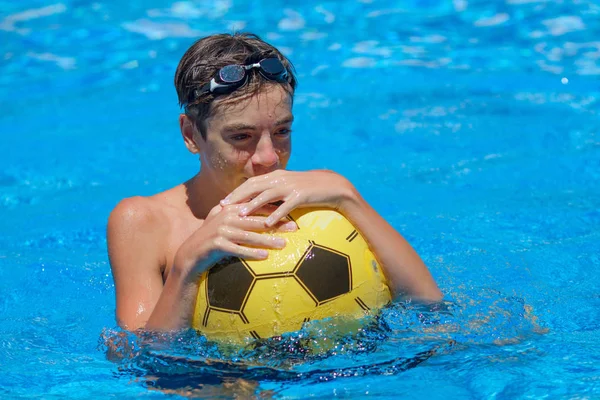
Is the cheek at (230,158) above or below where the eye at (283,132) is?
below

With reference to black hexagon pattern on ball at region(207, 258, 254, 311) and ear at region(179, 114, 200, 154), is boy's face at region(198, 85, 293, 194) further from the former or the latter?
black hexagon pattern on ball at region(207, 258, 254, 311)

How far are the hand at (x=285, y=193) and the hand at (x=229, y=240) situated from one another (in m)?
0.05

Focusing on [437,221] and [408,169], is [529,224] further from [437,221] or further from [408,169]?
[408,169]

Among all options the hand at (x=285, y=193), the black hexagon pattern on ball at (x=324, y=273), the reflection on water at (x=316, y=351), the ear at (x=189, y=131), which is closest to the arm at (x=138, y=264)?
the reflection on water at (x=316, y=351)

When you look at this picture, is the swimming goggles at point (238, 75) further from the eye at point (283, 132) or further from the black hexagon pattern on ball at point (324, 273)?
the black hexagon pattern on ball at point (324, 273)

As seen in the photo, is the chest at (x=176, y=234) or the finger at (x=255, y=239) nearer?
A: the finger at (x=255, y=239)

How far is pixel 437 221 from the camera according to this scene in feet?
21.4

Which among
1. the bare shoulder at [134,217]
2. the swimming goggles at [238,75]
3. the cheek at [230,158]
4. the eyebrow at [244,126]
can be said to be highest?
the swimming goggles at [238,75]

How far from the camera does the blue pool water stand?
4125mm

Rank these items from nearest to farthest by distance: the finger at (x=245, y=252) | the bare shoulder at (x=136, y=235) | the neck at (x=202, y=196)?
the finger at (x=245, y=252) → the bare shoulder at (x=136, y=235) → the neck at (x=202, y=196)

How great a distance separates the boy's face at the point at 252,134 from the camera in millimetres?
4199

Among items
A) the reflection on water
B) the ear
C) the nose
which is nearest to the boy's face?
the nose

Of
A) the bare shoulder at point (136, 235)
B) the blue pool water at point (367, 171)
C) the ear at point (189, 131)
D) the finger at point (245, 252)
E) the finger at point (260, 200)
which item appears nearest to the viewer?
the finger at point (245, 252)

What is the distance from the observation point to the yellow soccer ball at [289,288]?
3.70 meters
